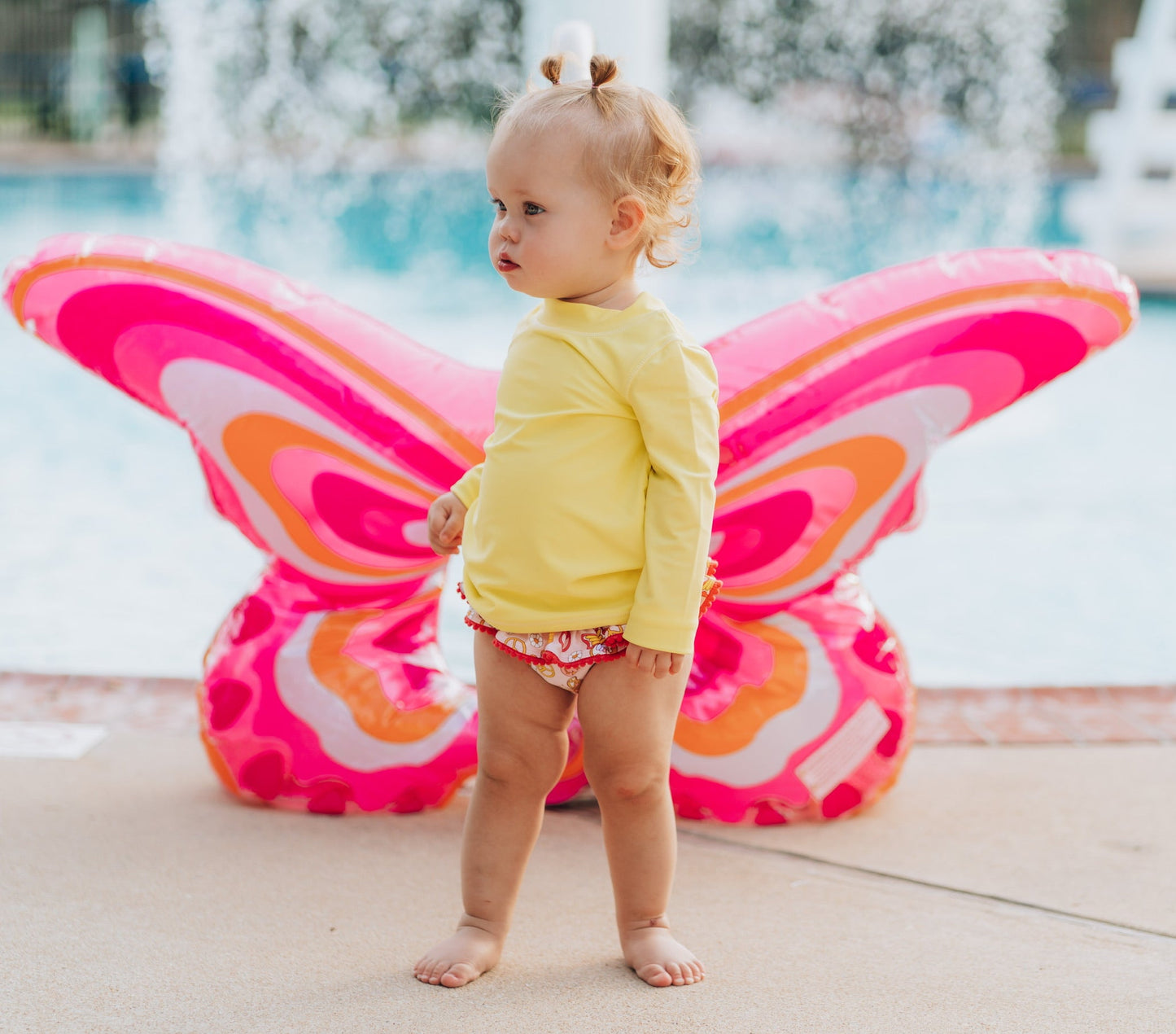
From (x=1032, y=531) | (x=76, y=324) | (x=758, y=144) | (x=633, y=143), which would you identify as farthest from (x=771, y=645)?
(x=758, y=144)

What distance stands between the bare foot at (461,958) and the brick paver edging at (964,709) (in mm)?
1283

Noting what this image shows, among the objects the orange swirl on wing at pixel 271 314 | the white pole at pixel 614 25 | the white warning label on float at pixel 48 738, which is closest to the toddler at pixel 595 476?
the orange swirl on wing at pixel 271 314

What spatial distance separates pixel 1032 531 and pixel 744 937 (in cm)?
361

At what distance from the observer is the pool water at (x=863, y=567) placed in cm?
430

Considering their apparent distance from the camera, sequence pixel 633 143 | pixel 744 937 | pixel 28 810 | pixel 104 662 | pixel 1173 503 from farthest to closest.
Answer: pixel 1173 503, pixel 104 662, pixel 28 810, pixel 744 937, pixel 633 143

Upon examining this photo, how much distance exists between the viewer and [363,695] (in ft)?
8.79

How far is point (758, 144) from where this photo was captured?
1830 centimetres

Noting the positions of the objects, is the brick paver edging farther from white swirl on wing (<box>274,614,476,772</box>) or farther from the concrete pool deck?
white swirl on wing (<box>274,614,476,772</box>)

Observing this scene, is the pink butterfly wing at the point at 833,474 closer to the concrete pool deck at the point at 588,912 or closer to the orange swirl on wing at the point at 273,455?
the concrete pool deck at the point at 588,912

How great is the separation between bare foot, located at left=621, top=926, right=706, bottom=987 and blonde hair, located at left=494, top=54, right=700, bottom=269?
102 centimetres

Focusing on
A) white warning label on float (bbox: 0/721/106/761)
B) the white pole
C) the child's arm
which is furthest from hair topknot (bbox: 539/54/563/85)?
the white pole

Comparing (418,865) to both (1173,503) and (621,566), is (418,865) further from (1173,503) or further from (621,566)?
(1173,503)

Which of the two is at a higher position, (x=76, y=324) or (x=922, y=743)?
(x=76, y=324)

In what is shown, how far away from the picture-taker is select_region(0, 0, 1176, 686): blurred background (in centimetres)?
464
